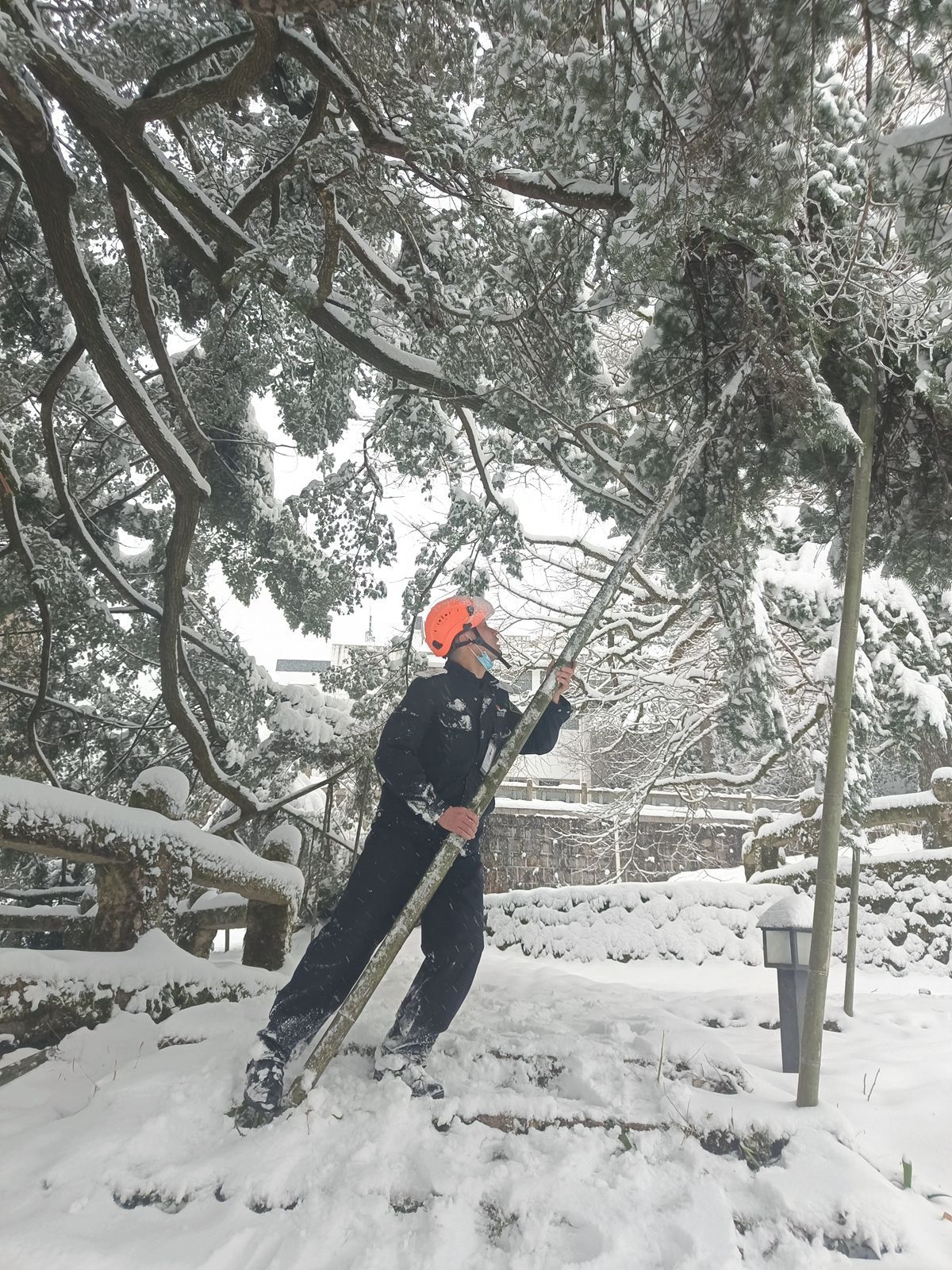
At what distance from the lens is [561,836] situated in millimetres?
14664

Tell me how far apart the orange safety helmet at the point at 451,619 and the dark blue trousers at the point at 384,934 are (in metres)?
0.77

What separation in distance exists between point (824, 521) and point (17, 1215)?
4.02 m

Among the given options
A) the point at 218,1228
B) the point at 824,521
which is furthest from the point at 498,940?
the point at 218,1228

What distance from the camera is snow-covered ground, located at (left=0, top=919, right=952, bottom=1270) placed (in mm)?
1597

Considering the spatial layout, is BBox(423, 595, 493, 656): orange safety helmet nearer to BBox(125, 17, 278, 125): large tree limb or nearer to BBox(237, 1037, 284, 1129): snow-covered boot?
BBox(237, 1037, 284, 1129): snow-covered boot

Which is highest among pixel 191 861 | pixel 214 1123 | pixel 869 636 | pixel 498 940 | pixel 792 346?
pixel 792 346

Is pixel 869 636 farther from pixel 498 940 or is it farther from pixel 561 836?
pixel 561 836

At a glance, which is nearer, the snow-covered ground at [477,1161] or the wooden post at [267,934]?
the snow-covered ground at [477,1161]

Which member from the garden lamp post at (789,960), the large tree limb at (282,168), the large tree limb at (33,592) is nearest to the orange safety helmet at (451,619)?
the garden lamp post at (789,960)

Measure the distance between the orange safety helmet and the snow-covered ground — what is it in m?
1.55

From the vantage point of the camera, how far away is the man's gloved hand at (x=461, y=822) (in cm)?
250

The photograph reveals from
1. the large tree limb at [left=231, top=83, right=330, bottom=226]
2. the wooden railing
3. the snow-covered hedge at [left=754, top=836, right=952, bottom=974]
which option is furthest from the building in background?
the snow-covered hedge at [left=754, top=836, right=952, bottom=974]

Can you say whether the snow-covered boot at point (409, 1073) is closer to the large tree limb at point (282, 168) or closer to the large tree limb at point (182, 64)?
the large tree limb at point (282, 168)

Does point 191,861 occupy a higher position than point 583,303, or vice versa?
point 583,303
